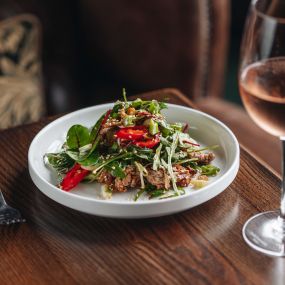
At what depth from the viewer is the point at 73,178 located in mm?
1218

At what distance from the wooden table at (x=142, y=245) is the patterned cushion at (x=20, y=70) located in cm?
126

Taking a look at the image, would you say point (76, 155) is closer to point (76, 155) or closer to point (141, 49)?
point (76, 155)

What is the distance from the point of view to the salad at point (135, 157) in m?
1.20

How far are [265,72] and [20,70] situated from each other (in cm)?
167

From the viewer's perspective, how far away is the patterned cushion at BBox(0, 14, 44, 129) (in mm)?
2461

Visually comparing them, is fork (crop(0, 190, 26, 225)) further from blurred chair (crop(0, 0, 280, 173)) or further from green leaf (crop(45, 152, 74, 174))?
blurred chair (crop(0, 0, 280, 173))

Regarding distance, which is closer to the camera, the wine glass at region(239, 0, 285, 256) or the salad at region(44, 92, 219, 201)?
the wine glass at region(239, 0, 285, 256)

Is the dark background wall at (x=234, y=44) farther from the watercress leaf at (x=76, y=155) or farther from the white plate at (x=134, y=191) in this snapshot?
the watercress leaf at (x=76, y=155)

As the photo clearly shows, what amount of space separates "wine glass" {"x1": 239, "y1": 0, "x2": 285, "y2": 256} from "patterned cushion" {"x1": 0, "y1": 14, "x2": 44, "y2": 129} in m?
1.56

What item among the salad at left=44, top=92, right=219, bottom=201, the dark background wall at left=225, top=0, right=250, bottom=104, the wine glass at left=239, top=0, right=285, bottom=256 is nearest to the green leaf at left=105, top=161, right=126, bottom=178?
the salad at left=44, top=92, right=219, bottom=201

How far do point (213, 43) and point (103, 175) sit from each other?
4.84 feet

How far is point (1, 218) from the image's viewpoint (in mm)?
1197

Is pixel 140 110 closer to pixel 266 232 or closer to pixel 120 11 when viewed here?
pixel 266 232

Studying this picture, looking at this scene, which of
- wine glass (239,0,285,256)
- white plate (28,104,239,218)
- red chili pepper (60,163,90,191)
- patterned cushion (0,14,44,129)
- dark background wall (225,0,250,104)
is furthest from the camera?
→ dark background wall (225,0,250,104)
